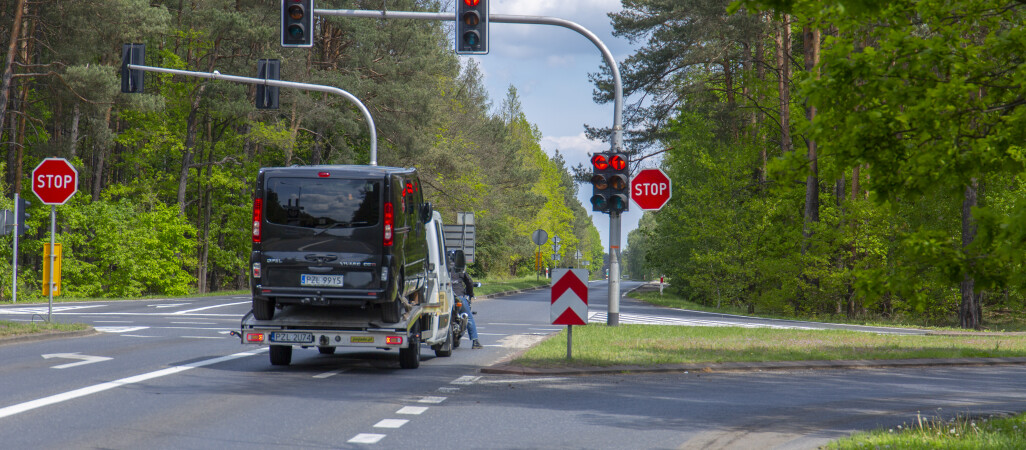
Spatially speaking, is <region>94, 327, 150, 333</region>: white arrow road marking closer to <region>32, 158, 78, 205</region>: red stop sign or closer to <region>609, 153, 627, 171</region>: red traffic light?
<region>609, 153, 627, 171</region>: red traffic light

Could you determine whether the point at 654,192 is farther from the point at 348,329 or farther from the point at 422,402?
the point at 422,402

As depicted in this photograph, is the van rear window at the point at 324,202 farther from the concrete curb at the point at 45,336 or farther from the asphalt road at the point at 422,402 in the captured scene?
the concrete curb at the point at 45,336

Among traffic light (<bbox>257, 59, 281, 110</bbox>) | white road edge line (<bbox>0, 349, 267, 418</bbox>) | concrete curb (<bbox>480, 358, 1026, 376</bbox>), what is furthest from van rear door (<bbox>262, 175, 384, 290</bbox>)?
traffic light (<bbox>257, 59, 281, 110</bbox>)

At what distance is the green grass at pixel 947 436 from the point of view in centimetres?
711

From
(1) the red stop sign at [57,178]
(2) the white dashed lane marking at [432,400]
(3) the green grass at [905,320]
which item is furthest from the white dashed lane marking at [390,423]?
(1) the red stop sign at [57,178]

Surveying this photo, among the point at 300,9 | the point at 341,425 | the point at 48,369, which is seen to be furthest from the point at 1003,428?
the point at 300,9

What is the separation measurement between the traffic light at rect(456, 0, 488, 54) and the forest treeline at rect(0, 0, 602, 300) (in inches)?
940

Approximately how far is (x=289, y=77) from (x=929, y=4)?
35329 mm

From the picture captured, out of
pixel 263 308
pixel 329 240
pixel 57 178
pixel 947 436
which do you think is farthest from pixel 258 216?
pixel 57 178

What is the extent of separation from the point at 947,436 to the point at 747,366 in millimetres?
6037

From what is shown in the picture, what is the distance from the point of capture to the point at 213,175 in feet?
154

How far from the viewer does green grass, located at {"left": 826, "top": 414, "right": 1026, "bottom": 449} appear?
7.11 m

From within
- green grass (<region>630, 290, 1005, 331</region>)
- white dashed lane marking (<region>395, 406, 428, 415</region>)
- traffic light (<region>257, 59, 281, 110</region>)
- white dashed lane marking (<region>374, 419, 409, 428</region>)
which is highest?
traffic light (<region>257, 59, 281, 110</region>)

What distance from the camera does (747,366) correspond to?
13562 mm
